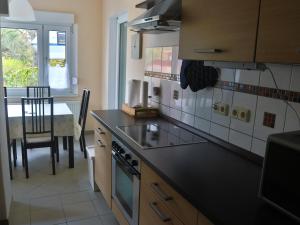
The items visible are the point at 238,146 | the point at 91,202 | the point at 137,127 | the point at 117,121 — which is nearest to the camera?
the point at 238,146

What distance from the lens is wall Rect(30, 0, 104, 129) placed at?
466 centimetres

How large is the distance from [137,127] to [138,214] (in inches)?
28.7

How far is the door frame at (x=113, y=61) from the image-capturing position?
14.4 ft

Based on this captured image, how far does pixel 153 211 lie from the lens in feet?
5.09

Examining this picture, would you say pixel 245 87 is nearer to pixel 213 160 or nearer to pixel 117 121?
pixel 213 160

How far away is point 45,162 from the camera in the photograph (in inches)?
146

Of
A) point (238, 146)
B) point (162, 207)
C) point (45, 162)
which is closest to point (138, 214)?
point (162, 207)

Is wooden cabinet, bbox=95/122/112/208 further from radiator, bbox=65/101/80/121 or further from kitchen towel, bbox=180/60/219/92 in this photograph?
radiator, bbox=65/101/80/121

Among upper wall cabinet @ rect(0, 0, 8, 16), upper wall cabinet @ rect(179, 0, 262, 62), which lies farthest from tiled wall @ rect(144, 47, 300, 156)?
upper wall cabinet @ rect(0, 0, 8, 16)

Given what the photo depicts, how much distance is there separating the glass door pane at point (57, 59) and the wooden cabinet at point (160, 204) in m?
3.60

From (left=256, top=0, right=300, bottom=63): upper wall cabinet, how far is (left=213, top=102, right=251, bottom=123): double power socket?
548 millimetres

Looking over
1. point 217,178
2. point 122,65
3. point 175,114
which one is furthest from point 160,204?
point 122,65

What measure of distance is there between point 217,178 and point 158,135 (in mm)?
787

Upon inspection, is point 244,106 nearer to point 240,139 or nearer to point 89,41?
point 240,139
